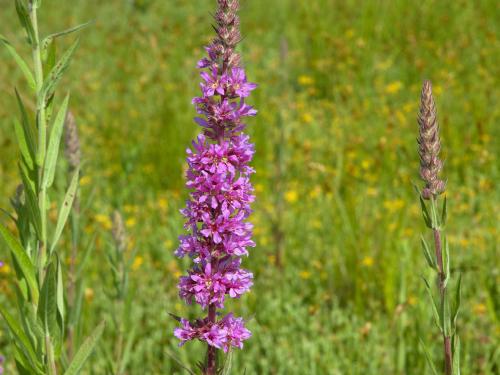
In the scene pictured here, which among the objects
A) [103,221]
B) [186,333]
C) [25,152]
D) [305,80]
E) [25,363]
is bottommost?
[25,363]

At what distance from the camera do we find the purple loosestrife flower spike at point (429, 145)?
1.50 m

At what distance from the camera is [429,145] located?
151cm

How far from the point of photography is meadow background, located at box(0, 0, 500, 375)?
3.27 metres

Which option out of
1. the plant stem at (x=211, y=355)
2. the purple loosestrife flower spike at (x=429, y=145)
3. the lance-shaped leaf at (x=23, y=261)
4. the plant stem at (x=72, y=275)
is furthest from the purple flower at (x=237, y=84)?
the plant stem at (x=72, y=275)

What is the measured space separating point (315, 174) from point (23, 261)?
3585mm

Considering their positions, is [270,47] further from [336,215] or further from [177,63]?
[336,215]

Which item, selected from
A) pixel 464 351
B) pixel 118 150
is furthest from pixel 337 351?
pixel 118 150

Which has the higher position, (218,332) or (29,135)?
(29,135)

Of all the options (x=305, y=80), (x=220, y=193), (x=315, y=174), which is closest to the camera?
(x=220, y=193)

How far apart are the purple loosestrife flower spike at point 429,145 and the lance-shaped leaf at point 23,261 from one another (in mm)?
1010

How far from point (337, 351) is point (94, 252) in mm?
1904

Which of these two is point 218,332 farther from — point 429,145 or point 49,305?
point 429,145

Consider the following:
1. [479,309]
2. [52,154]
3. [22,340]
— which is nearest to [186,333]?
[22,340]

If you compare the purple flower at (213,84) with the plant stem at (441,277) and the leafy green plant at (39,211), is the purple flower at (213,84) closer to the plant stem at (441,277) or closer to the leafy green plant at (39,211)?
the leafy green plant at (39,211)
